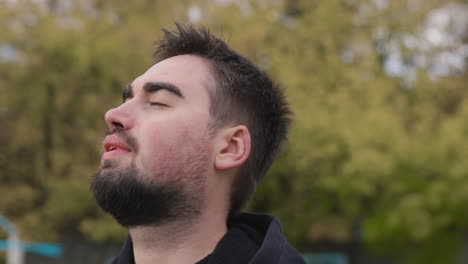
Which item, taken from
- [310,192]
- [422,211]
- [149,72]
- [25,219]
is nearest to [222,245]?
[149,72]

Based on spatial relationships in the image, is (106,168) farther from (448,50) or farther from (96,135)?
(448,50)

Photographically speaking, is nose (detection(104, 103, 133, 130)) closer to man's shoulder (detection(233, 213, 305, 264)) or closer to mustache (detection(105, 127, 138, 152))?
mustache (detection(105, 127, 138, 152))

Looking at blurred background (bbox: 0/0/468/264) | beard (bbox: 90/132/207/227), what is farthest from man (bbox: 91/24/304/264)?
blurred background (bbox: 0/0/468/264)

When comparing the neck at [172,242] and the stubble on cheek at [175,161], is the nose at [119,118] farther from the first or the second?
the neck at [172,242]

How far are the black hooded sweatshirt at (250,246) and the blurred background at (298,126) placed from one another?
30.6ft

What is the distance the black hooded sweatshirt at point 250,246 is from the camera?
2008 mm

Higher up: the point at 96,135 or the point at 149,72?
the point at 96,135

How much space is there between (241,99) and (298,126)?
33.0ft

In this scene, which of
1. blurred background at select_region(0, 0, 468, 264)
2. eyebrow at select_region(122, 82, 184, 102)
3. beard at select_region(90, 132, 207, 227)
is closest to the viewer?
beard at select_region(90, 132, 207, 227)

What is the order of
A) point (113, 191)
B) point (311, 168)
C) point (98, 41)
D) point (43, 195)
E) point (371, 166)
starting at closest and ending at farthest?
1. point (113, 191)
2. point (371, 166)
3. point (311, 168)
4. point (98, 41)
5. point (43, 195)

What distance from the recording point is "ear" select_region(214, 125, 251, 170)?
208 cm

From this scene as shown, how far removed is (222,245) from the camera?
6.70ft

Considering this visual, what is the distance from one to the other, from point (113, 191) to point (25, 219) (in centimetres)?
1278

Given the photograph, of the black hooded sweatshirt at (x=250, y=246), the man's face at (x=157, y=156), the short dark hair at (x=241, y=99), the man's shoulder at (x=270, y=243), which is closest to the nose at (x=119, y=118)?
the man's face at (x=157, y=156)
